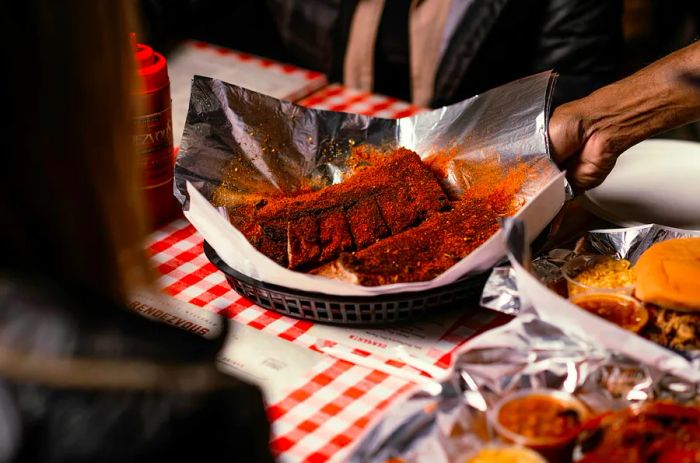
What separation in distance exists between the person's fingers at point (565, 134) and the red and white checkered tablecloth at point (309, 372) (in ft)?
1.47

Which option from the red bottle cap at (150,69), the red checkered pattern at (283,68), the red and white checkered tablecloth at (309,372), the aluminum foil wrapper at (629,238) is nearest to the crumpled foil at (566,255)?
the aluminum foil wrapper at (629,238)

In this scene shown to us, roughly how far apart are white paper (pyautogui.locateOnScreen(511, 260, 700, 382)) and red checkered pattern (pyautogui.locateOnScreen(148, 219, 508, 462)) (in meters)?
0.27

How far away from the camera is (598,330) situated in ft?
4.23

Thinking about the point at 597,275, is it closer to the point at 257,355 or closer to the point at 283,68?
the point at 257,355

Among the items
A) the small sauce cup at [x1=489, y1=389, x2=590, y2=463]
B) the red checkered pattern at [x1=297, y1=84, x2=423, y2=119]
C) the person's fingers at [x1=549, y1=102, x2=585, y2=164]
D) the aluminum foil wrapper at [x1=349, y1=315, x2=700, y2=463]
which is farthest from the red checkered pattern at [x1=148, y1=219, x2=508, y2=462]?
the red checkered pattern at [x1=297, y1=84, x2=423, y2=119]

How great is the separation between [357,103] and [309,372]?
122cm

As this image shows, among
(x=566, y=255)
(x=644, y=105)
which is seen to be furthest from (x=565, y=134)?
(x=566, y=255)

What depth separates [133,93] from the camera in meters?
0.98

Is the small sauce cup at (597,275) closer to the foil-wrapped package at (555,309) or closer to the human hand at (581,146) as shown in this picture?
the foil-wrapped package at (555,309)

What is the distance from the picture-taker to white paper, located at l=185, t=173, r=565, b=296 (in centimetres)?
152

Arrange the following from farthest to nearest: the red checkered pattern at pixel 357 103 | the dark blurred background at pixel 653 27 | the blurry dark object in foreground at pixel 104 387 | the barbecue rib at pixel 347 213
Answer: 1. the dark blurred background at pixel 653 27
2. the red checkered pattern at pixel 357 103
3. the barbecue rib at pixel 347 213
4. the blurry dark object in foreground at pixel 104 387

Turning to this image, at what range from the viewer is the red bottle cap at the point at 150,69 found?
1.79 m

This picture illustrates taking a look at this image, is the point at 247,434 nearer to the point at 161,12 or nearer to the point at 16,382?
the point at 16,382

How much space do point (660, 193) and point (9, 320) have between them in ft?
5.06
